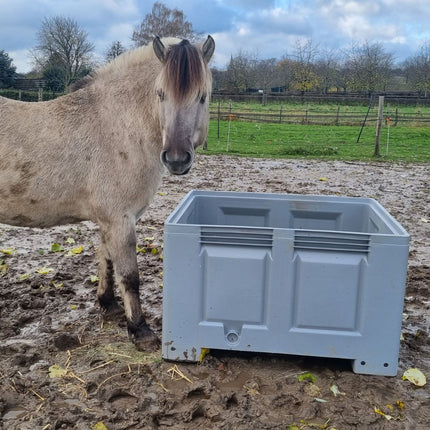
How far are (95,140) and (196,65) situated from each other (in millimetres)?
965

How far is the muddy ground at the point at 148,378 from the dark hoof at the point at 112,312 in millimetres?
70

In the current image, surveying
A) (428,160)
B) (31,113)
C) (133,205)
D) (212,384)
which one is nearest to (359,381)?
(212,384)

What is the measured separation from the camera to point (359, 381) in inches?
116

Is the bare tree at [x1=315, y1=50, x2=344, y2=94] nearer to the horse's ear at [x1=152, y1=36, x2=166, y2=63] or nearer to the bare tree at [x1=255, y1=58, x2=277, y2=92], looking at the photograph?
the bare tree at [x1=255, y1=58, x2=277, y2=92]

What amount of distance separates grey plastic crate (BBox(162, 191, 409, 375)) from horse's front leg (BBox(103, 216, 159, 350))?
40 centimetres

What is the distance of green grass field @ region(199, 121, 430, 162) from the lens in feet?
45.5

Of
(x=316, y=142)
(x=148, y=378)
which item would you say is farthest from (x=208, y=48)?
(x=316, y=142)

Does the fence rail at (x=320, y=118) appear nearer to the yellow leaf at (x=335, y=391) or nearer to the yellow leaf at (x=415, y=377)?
the yellow leaf at (x=415, y=377)

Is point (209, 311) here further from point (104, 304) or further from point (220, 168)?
point (220, 168)

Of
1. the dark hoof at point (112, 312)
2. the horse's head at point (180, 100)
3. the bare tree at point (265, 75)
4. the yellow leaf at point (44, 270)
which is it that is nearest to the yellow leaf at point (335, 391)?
the horse's head at point (180, 100)

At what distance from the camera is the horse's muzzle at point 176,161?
9.72 ft

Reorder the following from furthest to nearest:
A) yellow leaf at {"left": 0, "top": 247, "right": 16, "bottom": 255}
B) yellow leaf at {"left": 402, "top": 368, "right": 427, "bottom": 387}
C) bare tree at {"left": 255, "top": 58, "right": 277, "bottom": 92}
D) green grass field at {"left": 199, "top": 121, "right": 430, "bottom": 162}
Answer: bare tree at {"left": 255, "top": 58, "right": 277, "bottom": 92}
green grass field at {"left": 199, "top": 121, "right": 430, "bottom": 162}
yellow leaf at {"left": 0, "top": 247, "right": 16, "bottom": 255}
yellow leaf at {"left": 402, "top": 368, "right": 427, "bottom": 387}

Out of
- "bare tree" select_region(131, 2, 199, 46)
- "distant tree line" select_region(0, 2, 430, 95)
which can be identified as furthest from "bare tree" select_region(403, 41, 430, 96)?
"bare tree" select_region(131, 2, 199, 46)

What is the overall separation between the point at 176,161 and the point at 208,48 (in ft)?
3.12
